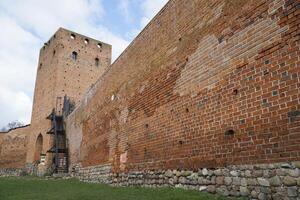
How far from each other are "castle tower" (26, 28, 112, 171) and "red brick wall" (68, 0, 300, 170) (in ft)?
43.5

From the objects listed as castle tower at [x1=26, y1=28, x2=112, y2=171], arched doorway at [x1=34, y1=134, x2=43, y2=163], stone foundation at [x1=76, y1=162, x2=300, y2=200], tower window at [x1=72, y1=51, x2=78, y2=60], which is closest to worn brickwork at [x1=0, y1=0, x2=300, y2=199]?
stone foundation at [x1=76, y1=162, x2=300, y2=200]

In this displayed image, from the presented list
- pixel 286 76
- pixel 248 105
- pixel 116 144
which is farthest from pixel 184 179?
pixel 116 144

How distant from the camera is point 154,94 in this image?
746 centimetres

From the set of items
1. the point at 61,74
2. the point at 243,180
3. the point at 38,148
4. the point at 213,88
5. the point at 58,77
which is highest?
the point at 61,74

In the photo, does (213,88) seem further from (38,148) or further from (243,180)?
(38,148)

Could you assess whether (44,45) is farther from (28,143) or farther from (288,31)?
(288,31)

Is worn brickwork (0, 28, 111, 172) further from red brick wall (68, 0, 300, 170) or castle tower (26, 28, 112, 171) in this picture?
red brick wall (68, 0, 300, 170)

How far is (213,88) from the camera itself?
528 centimetres

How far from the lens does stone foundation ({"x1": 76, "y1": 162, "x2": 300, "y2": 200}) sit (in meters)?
3.64

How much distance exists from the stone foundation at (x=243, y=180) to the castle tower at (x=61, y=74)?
1593 cm

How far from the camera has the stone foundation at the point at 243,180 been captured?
3643 mm

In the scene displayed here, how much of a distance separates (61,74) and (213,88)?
18135mm

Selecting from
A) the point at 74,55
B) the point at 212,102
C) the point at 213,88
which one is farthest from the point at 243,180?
the point at 74,55

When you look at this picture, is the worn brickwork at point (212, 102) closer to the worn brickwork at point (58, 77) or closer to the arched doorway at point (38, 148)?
the worn brickwork at point (58, 77)
